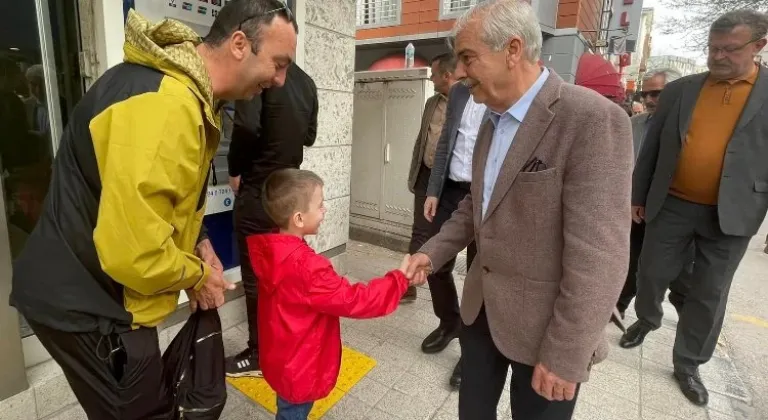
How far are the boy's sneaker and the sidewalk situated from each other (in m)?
0.20

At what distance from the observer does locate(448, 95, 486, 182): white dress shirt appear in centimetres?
276

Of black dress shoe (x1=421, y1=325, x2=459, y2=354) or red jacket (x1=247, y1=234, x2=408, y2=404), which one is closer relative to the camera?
red jacket (x1=247, y1=234, x2=408, y2=404)

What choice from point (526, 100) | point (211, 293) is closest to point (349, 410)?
point (211, 293)

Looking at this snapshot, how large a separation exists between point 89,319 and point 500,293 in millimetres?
1244

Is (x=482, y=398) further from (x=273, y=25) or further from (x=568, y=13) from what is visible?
(x=568, y=13)

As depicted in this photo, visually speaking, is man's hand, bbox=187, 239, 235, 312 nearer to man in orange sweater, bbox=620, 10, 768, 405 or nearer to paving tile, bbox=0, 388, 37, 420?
paving tile, bbox=0, 388, 37, 420

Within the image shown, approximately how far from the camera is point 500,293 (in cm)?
147

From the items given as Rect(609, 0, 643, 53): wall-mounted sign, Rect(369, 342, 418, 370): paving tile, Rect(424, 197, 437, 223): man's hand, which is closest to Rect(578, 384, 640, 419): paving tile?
Rect(369, 342, 418, 370): paving tile

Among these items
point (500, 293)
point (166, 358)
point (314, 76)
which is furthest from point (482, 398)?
point (314, 76)

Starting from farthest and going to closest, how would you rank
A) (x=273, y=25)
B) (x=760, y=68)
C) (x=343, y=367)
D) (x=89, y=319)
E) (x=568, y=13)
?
(x=568, y=13) < (x=343, y=367) < (x=760, y=68) < (x=273, y=25) < (x=89, y=319)

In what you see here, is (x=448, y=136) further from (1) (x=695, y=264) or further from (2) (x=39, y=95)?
(2) (x=39, y=95)

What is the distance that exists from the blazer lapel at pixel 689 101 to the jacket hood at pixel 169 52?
2776mm

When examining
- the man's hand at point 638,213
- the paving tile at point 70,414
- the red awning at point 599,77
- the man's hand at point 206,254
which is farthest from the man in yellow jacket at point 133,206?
the red awning at point 599,77

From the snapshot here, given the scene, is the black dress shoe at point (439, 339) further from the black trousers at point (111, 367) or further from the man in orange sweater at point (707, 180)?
the black trousers at point (111, 367)
